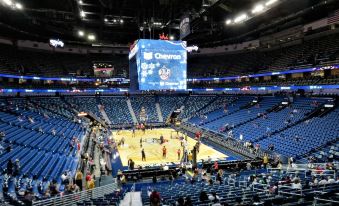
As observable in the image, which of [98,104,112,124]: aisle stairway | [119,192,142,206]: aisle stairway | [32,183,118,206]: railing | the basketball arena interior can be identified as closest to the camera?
[119,192,142,206]: aisle stairway

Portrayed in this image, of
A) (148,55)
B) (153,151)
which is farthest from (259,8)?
(153,151)

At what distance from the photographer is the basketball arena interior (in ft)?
41.6

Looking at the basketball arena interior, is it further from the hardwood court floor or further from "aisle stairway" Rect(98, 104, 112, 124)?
"aisle stairway" Rect(98, 104, 112, 124)

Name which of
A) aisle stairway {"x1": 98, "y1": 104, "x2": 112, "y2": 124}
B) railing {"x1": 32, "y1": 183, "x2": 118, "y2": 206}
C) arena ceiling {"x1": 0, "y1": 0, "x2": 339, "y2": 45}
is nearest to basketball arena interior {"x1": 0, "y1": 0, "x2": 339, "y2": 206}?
railing {"x1": 32, "y1": 183, "x2": 118, "y2": 206}

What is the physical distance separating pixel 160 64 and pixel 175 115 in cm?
2895

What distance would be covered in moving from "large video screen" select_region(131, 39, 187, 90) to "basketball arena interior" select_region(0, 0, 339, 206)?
0.08 meters

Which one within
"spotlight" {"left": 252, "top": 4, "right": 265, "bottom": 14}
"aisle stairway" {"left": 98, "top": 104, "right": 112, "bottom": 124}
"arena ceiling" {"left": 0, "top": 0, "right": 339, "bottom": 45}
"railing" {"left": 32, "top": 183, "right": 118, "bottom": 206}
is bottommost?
"railing" {"left": 32, "top": 183, "right": 118, "bottom": 206}

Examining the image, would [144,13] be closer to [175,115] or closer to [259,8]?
[259,8]

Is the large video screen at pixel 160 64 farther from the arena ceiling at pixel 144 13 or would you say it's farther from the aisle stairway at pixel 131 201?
the aisle stairway at pixel 131 201

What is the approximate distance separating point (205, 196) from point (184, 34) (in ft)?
46.9

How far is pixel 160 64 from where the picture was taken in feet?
65.7

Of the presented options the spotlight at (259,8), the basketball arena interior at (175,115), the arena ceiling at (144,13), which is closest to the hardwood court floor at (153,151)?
the basketball arena interior at (175,115)

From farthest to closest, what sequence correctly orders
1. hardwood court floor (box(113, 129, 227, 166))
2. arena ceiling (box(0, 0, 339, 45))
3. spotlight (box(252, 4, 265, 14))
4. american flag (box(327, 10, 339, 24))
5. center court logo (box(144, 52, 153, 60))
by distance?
1. american flag (box(327, 10, 339, 24))
2. hardwood court floor (box(113, 129, 227, 166))
3. arena ceiling (box(0, 0, 339, 45))
4. spotlight (box(252, 4, 265, 14))
5. center court logo (box(144, 52, 153, 60))

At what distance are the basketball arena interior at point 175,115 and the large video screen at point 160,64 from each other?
8 centimetres
